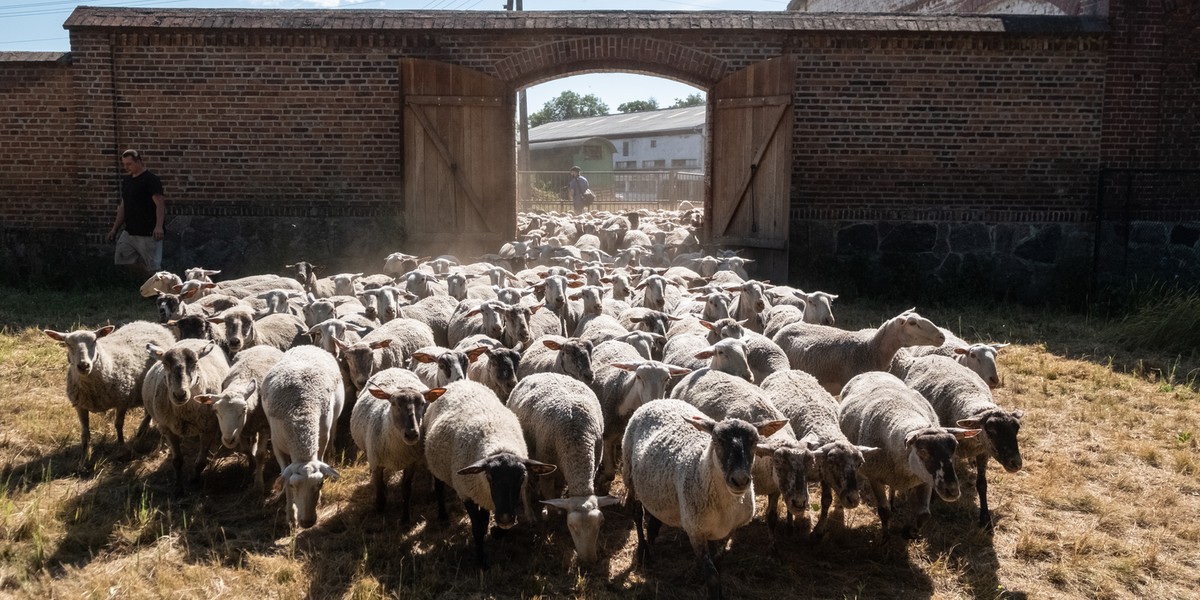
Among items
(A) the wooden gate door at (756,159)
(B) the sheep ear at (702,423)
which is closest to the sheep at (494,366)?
(B) the sheep ear at (702,423)

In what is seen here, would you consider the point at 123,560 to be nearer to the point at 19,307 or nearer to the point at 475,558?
the point at 475,558

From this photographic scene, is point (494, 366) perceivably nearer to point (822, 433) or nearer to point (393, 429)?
point (393, 429)

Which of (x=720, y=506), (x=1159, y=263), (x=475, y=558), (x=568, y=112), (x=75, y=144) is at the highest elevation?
(x=568, y=112)

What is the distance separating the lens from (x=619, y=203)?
3503 cm

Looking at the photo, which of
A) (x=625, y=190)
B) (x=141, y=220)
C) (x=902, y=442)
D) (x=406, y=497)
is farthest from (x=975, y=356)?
(x=625, y=190)

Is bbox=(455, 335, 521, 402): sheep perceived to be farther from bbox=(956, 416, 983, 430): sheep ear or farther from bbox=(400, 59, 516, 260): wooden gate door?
bbox=(400, 59, 516, 260): wooden gate door

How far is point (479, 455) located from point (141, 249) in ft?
28.4

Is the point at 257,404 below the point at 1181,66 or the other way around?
below

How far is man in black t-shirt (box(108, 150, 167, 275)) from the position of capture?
11.9 metres

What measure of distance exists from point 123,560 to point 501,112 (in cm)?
1011

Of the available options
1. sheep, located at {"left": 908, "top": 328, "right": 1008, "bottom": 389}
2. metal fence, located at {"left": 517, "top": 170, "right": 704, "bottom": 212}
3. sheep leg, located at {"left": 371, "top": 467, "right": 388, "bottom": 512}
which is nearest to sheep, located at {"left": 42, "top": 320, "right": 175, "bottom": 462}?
sheep leg, located at {"left": 371, "top": 467, "right": 388, "bottom": 512}

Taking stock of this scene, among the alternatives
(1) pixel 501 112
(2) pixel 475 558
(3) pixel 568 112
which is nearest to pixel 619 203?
(1) pixel 501 112

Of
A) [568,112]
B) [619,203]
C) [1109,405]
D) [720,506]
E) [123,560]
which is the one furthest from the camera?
[568,112]

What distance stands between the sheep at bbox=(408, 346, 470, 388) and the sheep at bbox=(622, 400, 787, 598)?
1687 millimetres
